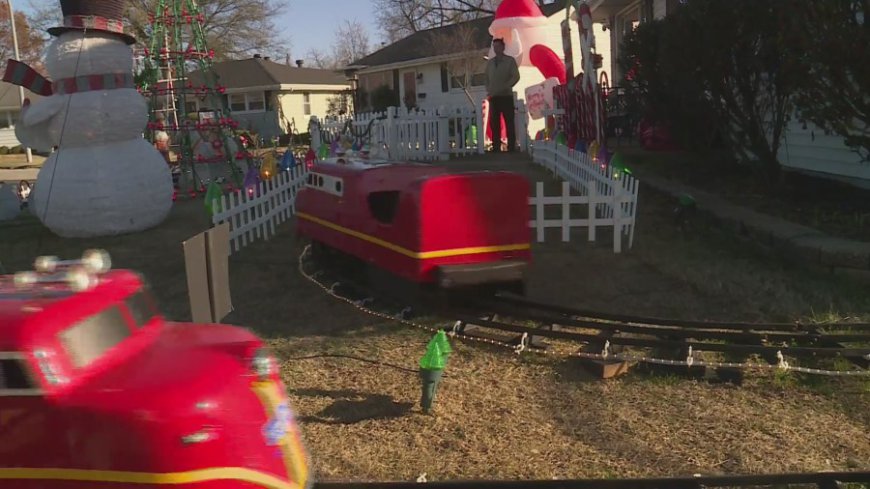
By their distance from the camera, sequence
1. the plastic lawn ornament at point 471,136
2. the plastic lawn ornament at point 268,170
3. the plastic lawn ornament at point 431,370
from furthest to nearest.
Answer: the plastic lawn ornament at point 471,136 → the plastic lawn ornament at point 268,170 → the plastic lawn ornament at point 431,370

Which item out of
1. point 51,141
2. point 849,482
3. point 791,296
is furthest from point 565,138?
point 849,482

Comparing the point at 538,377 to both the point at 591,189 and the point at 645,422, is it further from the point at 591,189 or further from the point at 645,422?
the point at 591,189

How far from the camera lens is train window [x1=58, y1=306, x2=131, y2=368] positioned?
8.98ft

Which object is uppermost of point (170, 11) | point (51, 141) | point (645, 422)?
point (170, 11)

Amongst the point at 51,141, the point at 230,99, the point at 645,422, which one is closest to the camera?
the point at 645,422

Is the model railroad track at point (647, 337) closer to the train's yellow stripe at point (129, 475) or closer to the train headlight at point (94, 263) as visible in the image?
the train's yellow stripe at point (129, 475)

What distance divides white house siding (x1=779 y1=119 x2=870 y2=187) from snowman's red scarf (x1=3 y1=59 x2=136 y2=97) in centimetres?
940

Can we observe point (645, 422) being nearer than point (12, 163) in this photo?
Yes

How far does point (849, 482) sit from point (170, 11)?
16.4 meters

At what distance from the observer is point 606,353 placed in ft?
16.2

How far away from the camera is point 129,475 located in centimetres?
253

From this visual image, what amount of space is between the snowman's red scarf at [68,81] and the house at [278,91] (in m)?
30.2

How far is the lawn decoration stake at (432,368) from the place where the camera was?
4250 millimetres

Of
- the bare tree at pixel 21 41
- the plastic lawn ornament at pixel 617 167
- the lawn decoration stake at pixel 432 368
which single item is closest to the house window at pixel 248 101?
the bare tree at pixel 21 41
